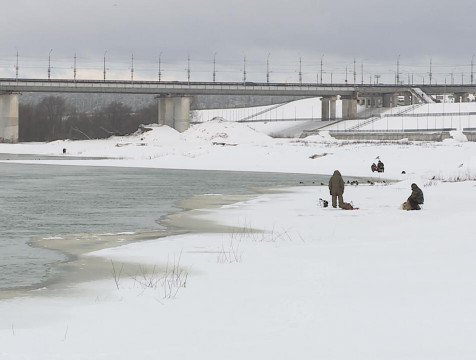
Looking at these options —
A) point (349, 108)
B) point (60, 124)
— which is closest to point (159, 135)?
point (349, 108)

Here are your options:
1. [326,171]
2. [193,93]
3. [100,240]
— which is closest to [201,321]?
[100,240]

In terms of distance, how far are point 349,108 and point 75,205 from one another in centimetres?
14311

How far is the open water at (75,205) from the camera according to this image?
19156 mm

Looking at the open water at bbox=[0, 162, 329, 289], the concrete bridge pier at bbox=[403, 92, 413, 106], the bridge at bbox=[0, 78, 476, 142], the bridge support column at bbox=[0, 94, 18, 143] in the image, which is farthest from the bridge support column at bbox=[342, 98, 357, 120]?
the open water at bbox=[0, 162, 329, 289]

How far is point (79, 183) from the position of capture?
48.0 metres

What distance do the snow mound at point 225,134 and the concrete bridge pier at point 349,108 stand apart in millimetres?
32362

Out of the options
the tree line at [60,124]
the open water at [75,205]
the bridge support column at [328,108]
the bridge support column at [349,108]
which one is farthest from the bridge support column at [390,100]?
the open water at [75,205]

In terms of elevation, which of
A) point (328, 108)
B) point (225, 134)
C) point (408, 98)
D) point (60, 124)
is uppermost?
point (408, 98)

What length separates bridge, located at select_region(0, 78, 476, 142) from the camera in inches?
5605

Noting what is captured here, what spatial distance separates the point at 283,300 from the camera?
13.3 m

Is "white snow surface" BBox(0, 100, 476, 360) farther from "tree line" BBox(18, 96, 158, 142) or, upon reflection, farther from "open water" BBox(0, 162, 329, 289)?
"tree line" BBox(18, 96, 158, 142)

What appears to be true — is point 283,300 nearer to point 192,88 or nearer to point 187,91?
point 187,91

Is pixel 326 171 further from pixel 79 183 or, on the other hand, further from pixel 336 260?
pixel 336 260

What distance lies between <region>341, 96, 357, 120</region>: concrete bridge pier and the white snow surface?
144347 mm
